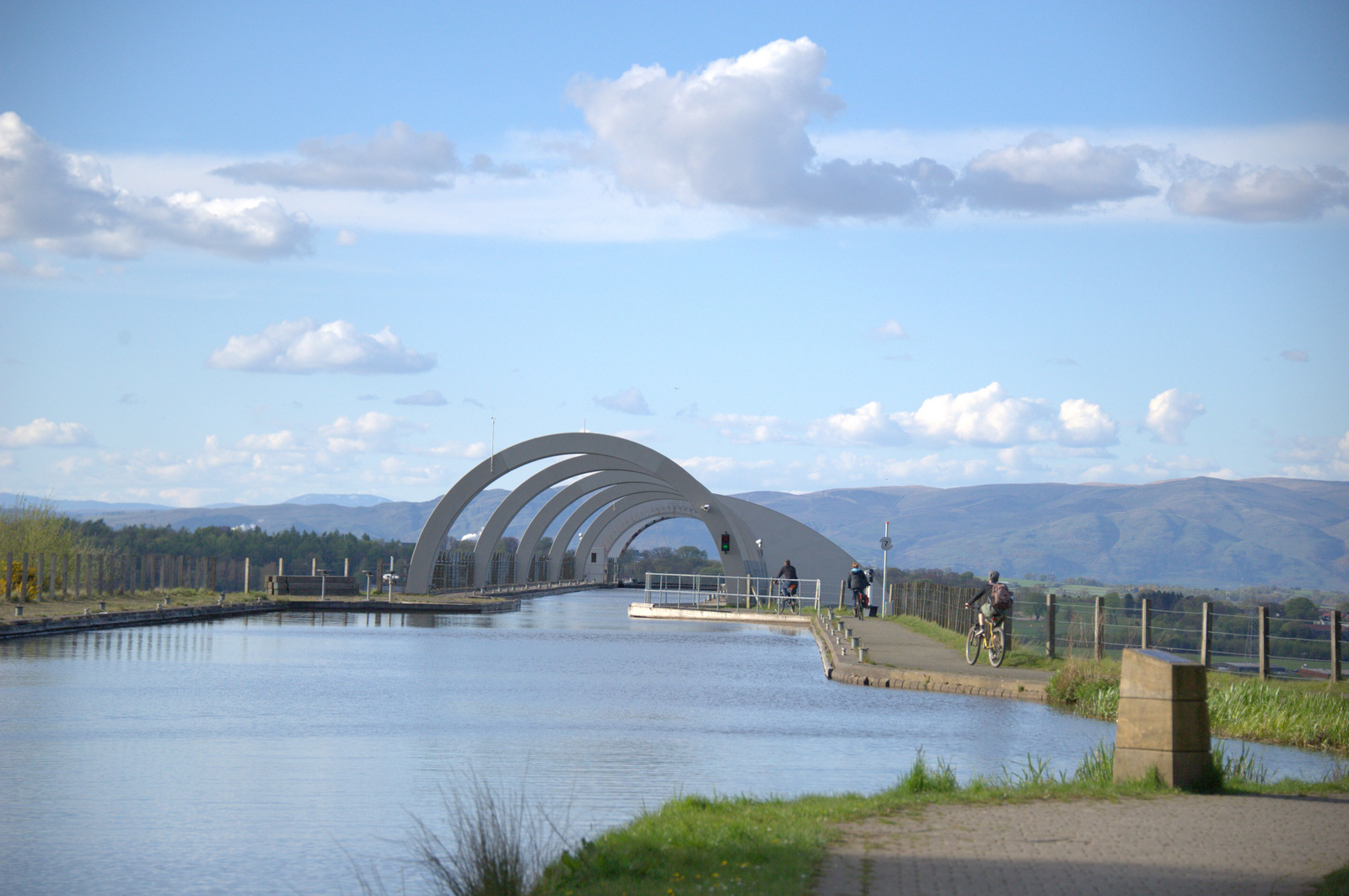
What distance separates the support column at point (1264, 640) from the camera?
50.4ft

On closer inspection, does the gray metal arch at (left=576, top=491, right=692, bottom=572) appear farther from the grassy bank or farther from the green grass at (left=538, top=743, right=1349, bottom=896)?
the green grass at (left=538, top=743, right=1349, bottom=896)

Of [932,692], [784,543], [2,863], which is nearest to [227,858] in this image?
[2,863]

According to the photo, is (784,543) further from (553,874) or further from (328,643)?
(553,874)

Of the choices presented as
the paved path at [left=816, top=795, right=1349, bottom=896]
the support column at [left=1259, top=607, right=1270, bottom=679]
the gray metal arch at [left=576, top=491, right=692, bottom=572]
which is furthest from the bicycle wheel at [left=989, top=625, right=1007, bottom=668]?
the gray metal arch at [left=576, top=491, right=692, bottom=572]

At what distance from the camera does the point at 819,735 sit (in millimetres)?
11914

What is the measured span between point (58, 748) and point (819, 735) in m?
6.27

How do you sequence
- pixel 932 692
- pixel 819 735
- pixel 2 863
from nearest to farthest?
1. pixel 2 863
2. pixel 819 735
3. pixel 932 692

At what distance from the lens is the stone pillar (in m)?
16.2

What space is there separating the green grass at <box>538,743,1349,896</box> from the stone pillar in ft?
25.1

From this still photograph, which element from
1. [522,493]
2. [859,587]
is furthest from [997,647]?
[522,493]

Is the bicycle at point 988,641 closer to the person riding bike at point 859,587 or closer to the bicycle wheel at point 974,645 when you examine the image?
the bicycle wheel at point 974,645

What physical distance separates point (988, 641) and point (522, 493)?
3066cm

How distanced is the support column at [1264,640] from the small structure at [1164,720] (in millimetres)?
7903

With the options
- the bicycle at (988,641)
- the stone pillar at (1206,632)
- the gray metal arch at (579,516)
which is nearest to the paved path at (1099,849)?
the stone pillar at (1206,632)
